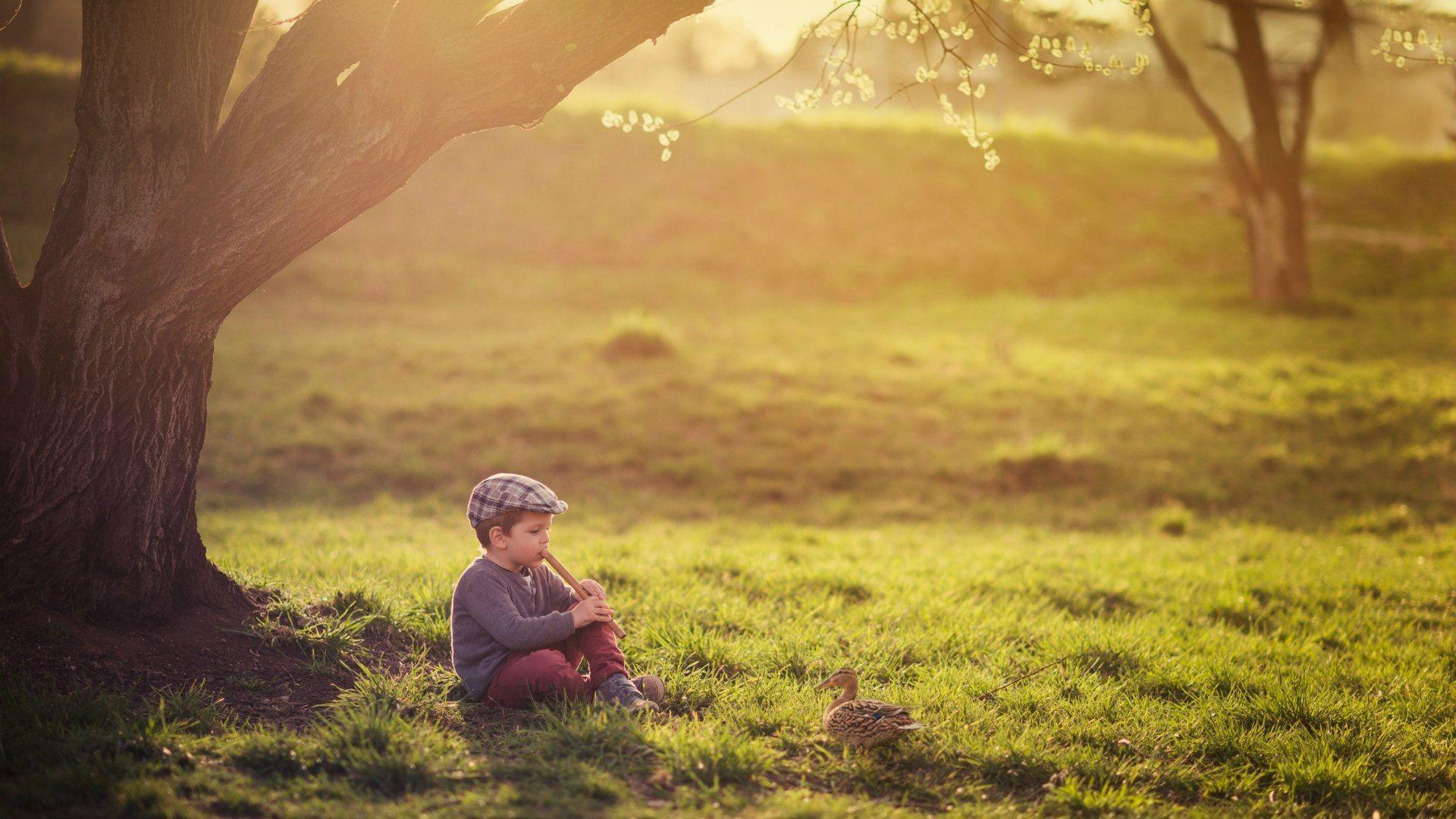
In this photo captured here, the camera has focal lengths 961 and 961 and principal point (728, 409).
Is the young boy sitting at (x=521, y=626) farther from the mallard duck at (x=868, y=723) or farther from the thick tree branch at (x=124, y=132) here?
the thick tree branch at (x=124, y=132)

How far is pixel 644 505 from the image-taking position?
972 centimetres

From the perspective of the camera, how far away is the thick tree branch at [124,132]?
4.39m

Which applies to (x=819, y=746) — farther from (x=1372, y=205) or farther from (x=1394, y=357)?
(x=1372, y=205)

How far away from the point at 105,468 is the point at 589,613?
2358 millimetres

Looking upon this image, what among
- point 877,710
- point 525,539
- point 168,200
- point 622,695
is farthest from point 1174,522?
point 168,200

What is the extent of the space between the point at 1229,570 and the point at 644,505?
525 centimetres

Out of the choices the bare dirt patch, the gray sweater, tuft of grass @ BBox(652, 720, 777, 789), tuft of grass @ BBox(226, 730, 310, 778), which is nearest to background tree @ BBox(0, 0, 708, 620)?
the bare dirt patch

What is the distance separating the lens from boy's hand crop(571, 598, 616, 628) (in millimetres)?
4133

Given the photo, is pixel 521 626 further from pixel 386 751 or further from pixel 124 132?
pixel 124 132

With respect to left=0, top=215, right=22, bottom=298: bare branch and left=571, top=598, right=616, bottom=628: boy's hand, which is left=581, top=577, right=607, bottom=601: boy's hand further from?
left=0, top=215, right=22, bottom=298: bare branch

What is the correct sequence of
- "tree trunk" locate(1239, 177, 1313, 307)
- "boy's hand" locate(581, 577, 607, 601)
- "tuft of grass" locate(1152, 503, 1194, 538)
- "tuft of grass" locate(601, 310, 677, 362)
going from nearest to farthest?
"boy's hand" locate(581, 577, 607, 601) → "tuft of grass" locate(1152, 503, 1194, 538) → "tuft of grass" locate(601, 310, 677, 362) → "tree trunk" locate(1239, 177, 1313, 307)

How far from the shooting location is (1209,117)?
16031 mm

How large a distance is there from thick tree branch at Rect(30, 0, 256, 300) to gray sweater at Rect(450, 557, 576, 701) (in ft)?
7.29

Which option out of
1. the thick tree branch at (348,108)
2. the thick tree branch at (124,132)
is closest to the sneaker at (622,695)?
the thick tree branch at (348,108)
